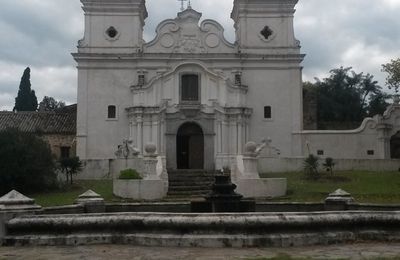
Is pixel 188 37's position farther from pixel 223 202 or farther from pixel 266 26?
pixel 223 202

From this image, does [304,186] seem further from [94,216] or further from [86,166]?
[94,216]

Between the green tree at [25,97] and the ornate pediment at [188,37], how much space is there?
78.2 feet

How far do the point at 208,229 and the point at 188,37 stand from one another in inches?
1103

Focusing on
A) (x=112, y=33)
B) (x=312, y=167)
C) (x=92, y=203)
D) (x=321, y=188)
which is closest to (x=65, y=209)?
(x=92, y=203)

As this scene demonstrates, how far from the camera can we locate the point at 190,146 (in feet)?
111

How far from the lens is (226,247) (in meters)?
8.16

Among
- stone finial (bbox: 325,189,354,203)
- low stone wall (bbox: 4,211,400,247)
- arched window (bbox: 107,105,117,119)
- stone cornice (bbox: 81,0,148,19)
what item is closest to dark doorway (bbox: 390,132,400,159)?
arched window (bbox: 107,105,117,119)

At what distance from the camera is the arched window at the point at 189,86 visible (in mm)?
33500

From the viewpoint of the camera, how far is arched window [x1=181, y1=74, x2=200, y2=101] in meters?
33.5

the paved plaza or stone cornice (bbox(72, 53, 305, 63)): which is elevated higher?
stone cornice (bbox(72, 53, 305, 63))

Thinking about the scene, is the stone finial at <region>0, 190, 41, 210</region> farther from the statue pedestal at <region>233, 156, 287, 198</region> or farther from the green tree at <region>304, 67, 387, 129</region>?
the green tree at <region>304, 67, 387, 129</region>

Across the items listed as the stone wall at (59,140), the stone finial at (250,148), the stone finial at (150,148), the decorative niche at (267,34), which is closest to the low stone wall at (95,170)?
the stone finial at (150,148)

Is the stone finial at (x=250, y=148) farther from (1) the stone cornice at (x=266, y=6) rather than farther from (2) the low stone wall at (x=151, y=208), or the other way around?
(1) the stone cornice at (x=266, y=6)

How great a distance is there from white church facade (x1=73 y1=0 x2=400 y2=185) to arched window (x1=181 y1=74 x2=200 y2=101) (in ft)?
0.20
